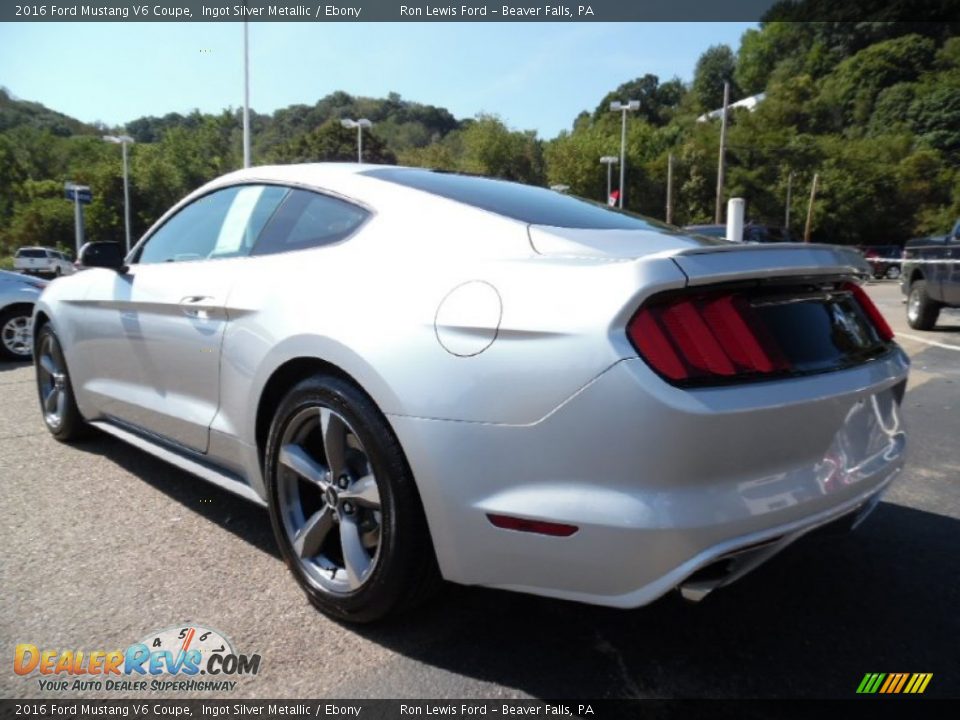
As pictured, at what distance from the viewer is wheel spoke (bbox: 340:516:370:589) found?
2.18 m

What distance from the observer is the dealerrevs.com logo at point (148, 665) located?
2.01m

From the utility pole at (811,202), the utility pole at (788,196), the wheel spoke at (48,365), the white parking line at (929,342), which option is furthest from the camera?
the utility pole at (788,196)

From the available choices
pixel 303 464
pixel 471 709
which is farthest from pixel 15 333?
pixel 471 709

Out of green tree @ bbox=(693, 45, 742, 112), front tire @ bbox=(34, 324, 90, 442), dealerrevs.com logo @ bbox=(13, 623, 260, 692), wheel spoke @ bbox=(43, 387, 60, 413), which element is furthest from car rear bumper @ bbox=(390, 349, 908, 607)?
green tree @ bbox=(693, 45, 742, 112)

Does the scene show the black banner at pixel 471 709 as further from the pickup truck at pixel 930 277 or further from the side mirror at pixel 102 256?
the pickup truck at pixel 930 277

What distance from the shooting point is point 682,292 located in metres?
1.80

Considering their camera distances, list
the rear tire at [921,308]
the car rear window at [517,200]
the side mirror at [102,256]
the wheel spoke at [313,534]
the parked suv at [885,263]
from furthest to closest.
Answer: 1. the parked suv at [885,263]
2. the rear tire at [921,308]
3. the side mirror at [102,256]
4. the car rear window at [517,200]
5. the wheel spoke at [313,534]

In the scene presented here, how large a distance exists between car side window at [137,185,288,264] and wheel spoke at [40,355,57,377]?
1.19 meters

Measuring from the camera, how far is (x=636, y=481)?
171 centimetres

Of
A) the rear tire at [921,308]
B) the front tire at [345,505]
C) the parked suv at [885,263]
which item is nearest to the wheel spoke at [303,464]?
the front tire at [345,505]

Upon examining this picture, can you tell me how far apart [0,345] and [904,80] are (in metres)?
93.0

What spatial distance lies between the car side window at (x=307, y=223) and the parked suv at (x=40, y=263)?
35.7m

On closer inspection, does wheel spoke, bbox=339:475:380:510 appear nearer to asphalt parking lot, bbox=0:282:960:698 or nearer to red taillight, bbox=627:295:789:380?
asphalt parking lot, bbox=0:282:960:698

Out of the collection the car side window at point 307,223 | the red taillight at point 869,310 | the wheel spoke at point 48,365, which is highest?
the car side window at point 307,223
